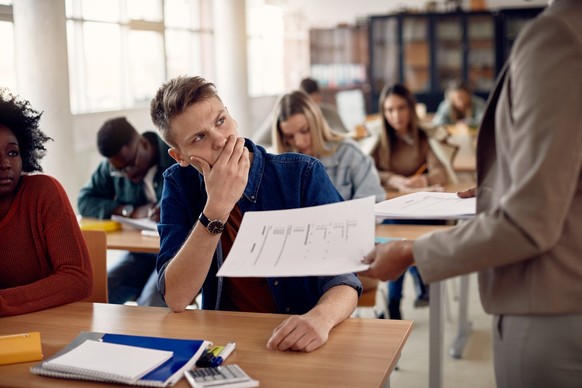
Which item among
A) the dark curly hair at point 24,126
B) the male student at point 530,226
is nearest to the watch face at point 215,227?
the male student at point 530,226

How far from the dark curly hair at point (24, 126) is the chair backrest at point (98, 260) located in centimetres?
27

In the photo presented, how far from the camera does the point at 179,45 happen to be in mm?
8266

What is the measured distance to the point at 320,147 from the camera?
12.3 feet

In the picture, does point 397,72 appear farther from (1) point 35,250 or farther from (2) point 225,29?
(1) point 35,250

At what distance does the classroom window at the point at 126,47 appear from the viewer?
6.24m

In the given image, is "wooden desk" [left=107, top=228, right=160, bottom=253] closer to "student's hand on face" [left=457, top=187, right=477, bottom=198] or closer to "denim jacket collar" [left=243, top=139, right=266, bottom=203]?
"denim jacket collar" [left=243, top=139, right=266, bottom=203]

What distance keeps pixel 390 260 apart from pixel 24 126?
1423 mm

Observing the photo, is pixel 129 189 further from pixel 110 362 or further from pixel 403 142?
pixel 110 362

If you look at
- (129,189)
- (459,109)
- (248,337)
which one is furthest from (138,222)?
(459,109)

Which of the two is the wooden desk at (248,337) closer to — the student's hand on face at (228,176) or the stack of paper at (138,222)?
the student's hand on face at (228,176)

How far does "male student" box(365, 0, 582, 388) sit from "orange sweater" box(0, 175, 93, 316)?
42.6 inches

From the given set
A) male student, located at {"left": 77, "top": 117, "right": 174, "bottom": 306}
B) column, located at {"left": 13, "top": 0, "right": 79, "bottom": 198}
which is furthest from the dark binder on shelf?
column, located at {"left": 13, "top": 0, "right": 79, "bottom": 198}

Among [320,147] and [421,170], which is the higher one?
[320,147]

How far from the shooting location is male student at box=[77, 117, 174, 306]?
11.7 feet
